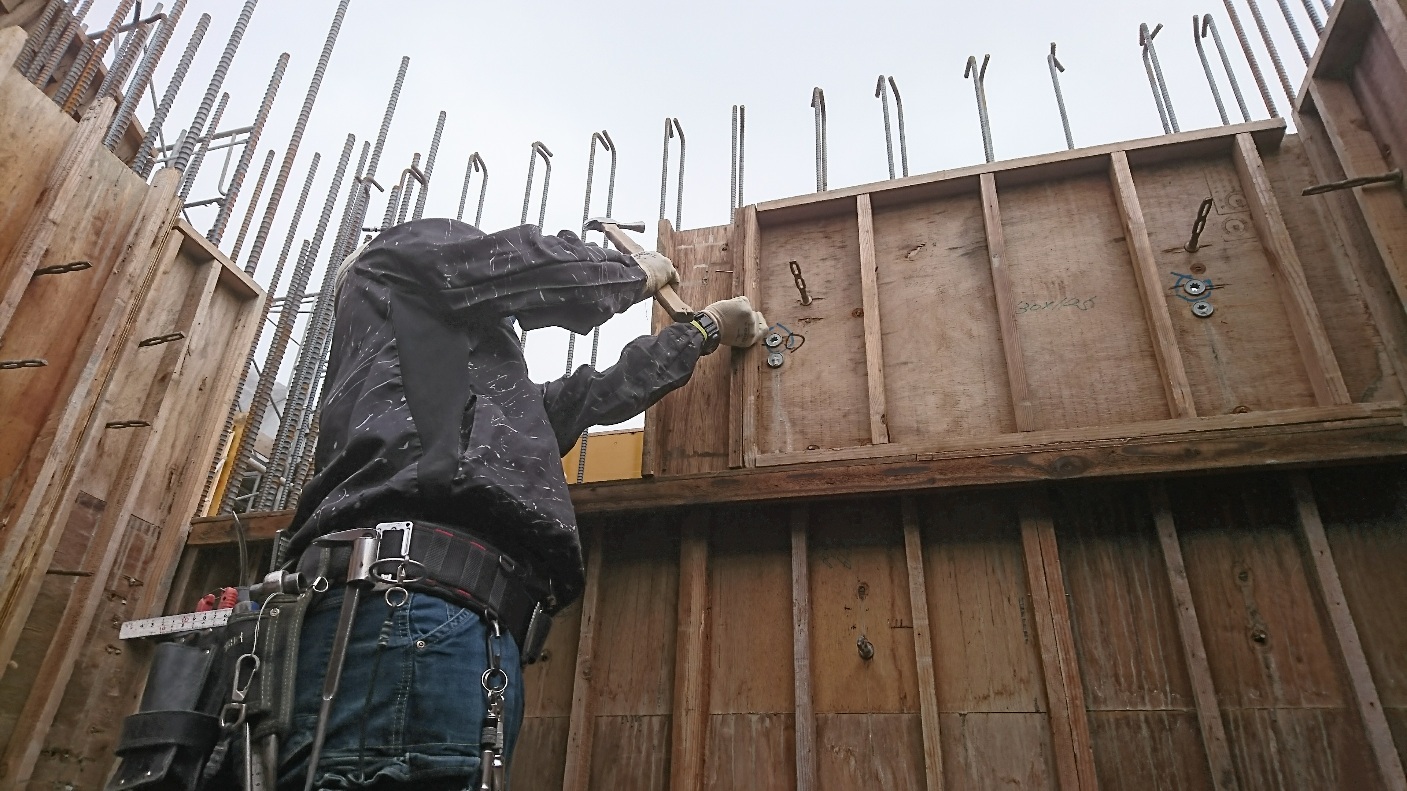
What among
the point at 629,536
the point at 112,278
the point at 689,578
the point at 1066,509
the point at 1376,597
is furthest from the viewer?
the point at 112,278

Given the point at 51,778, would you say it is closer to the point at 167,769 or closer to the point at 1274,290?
the point at 167,769

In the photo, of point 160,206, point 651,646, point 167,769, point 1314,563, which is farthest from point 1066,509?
point 160,206

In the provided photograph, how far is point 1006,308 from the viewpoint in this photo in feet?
11.9

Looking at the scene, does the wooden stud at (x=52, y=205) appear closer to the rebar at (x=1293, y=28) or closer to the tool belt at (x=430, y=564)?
the tool belt at (x=430, y=564)

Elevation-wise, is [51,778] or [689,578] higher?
[689,578]

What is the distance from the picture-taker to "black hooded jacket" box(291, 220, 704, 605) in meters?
2.20

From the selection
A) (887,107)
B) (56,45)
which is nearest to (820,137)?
(887,107)

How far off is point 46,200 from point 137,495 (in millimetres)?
1347

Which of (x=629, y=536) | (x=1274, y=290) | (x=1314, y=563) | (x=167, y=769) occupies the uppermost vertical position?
(x=1274, y=290)

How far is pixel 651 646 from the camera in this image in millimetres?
3434

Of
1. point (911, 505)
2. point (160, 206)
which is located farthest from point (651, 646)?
point (160, 206)

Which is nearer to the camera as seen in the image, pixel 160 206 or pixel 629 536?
pixel 629 536

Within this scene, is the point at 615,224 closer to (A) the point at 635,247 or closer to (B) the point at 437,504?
(A) the point at 635,247

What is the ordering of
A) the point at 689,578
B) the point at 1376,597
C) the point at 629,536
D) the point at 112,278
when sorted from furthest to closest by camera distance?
1. the point at 112,278
2. the point at 629,536
3. the point at 689,578
4. the point at 1376,597
